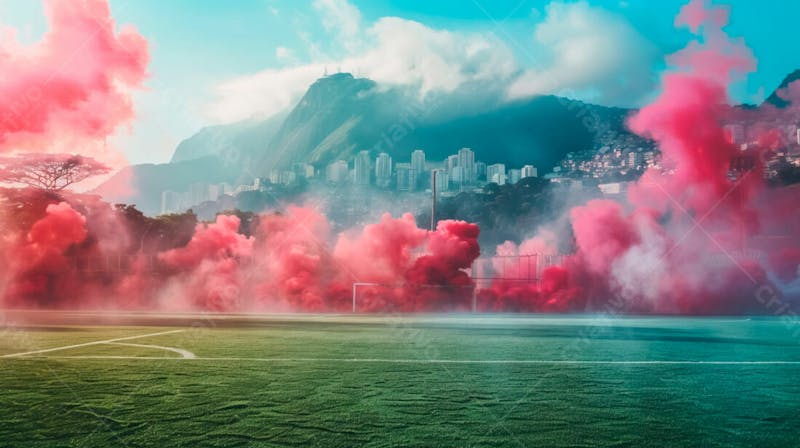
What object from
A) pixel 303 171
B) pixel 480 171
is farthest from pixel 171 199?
pixel 480 171

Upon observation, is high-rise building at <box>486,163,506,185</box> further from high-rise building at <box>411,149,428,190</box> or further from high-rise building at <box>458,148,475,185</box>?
high-rise building at <box>411,149,428,190</box>

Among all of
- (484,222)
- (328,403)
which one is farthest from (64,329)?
(484,222)

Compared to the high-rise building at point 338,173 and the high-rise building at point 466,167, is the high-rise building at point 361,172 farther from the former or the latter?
the high-rise building at point 466,167

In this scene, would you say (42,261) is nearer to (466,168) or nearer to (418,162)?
(466,168)

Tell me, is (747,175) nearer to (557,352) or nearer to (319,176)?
(557,352)

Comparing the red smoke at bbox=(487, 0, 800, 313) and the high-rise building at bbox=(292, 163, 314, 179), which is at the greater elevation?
the high-rise building at bbox=(292, 163, 314, 179)

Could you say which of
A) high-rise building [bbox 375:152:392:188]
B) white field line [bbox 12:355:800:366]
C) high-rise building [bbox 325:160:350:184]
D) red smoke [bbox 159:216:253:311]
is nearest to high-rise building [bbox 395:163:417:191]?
high-rise building [bbox 375:152:392:188]

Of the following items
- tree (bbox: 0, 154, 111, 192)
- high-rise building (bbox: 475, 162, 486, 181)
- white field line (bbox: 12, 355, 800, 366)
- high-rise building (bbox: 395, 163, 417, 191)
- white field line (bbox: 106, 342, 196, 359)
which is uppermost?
high-rise building (bbox: 475, 162, 486, 181)

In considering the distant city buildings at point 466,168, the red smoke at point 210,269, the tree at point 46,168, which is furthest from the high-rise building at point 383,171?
the red smoke at point 210,269
